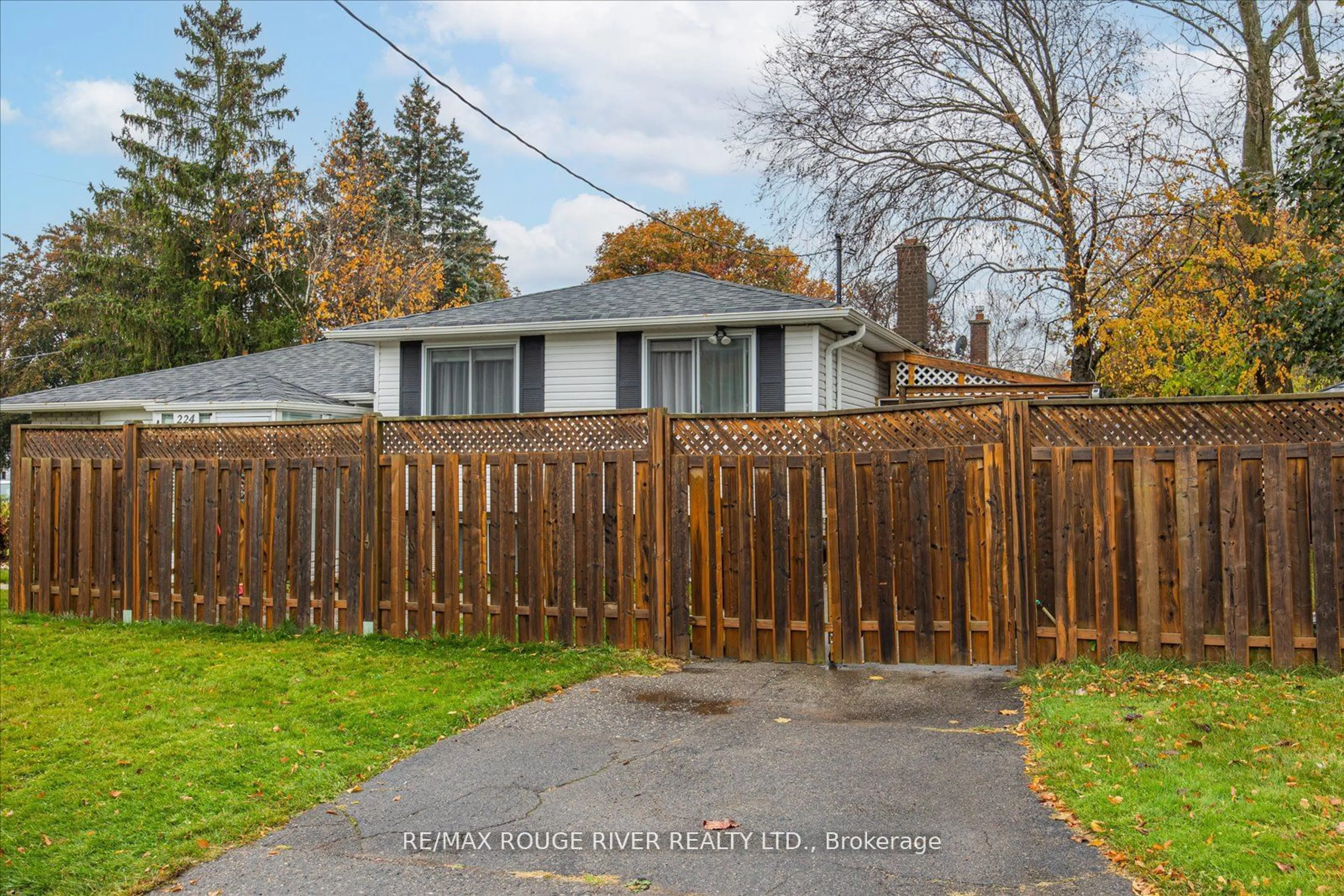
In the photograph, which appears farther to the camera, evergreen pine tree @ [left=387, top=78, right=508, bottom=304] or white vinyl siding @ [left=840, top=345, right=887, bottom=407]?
evergreen pine tree @ [left=387, top=78, right=508, bottom=304]

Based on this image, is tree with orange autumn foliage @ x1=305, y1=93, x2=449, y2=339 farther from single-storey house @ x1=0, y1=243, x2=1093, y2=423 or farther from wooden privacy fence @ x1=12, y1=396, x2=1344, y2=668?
wooden privacy fence @ x1=12, y1=396, x2=1344, y2=668

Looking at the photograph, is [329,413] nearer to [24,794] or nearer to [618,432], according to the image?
[618,432]

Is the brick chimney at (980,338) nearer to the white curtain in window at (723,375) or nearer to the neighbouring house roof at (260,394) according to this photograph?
the white curtain in window at (723,375)

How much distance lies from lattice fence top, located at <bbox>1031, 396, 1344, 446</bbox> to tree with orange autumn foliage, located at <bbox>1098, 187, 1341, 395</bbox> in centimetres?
868

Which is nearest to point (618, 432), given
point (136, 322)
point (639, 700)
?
point (639, 700)

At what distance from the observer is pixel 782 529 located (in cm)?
775

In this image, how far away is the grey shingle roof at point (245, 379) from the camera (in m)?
17.5

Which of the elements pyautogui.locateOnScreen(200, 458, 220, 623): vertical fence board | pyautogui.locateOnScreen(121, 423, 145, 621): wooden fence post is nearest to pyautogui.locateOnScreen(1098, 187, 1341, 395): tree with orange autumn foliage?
pyautogui.locateOnScreen(200, 458, 220, 623): vertical fence board

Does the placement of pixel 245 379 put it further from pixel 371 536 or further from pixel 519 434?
pixel 519 434

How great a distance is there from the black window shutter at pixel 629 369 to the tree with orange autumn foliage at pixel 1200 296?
8.30 metres

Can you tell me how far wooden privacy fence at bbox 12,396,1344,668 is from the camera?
675 centimetres

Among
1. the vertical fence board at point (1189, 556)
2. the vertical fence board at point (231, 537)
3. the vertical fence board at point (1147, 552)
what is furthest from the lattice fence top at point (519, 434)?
the vertical fence board at point (1189, 556)

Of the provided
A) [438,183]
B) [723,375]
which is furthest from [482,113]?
[438,183]

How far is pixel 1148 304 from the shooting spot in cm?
1797
